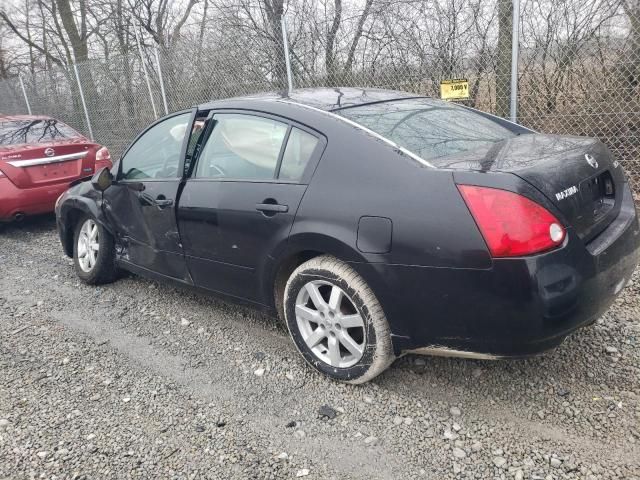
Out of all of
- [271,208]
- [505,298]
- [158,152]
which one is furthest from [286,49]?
[505,298]

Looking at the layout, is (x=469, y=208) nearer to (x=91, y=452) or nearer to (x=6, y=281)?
(x=91, y=452)

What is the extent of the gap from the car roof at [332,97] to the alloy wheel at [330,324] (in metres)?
1.03

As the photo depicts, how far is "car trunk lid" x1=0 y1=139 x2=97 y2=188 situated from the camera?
6180 mm

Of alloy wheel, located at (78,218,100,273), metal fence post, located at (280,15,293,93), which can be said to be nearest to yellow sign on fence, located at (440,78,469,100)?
metal fence post, located at (280,15,293,93)

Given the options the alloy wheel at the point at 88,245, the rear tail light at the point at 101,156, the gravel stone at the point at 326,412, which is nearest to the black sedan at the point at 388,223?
the gravel stone at the point at 326,412

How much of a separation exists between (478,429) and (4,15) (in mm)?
20591

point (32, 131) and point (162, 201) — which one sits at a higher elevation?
point (32, 131)

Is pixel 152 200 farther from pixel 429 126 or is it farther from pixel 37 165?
pixel 37 165

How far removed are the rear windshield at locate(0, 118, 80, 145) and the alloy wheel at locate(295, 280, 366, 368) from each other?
5.49m

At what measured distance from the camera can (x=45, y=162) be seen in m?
6.36

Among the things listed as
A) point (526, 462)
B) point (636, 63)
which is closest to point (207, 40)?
point (636, 63)

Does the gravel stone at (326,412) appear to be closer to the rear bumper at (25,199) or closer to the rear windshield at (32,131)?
the rear bumper at (25,199)

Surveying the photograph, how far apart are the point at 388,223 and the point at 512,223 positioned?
528mm

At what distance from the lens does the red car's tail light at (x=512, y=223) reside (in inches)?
82.1
